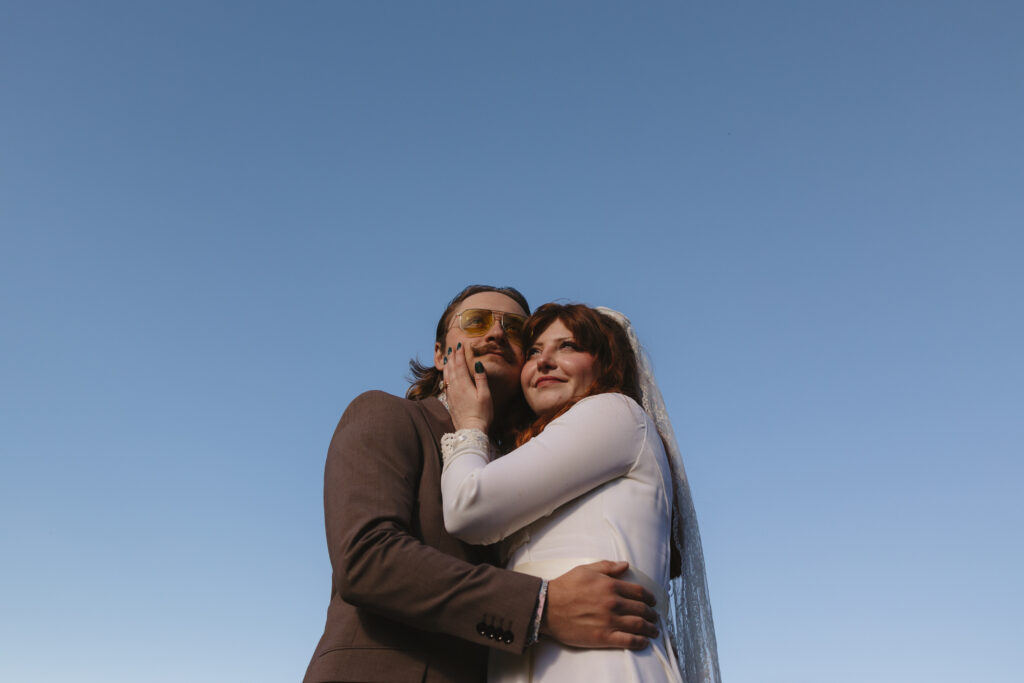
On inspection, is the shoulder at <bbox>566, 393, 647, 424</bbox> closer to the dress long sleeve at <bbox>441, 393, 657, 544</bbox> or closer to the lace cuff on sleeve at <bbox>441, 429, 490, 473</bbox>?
the dress long sleeve at <bbox>441, 393, 657, 544</bbox>

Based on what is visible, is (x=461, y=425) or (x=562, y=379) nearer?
(x=461, y=425)

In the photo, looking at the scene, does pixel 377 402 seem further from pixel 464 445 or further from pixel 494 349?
pixel 494 349

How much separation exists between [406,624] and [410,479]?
601 mm

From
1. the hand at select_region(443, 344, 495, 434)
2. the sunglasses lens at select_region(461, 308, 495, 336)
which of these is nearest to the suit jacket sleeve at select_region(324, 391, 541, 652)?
the hand at select_region(443, 344, 495, 434)

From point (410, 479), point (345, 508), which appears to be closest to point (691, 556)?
point (410, 479)

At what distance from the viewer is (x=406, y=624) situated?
3.32 metres

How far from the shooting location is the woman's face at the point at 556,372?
A: 168 inches

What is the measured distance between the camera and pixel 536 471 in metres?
3.49

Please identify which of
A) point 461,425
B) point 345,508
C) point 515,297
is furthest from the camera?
point 515,297

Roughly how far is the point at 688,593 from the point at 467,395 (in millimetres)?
1466

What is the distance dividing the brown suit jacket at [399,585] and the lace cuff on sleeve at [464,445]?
149mm

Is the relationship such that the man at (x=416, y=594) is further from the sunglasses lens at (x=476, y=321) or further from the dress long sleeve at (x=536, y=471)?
the sunglasses lens at (x=476, y=321)

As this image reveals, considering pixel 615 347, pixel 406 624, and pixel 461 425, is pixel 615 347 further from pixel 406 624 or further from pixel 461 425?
pixel 406 624

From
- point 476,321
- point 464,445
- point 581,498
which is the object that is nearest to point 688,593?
point 581,498
